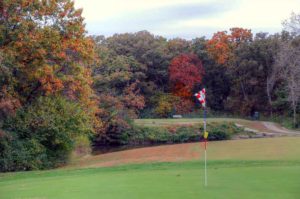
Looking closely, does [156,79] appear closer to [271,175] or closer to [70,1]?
[70,1]

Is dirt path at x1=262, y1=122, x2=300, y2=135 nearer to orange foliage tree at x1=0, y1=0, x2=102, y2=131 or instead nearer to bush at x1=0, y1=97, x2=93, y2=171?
bush at x1=0, y1=97, x2=93, y2=171

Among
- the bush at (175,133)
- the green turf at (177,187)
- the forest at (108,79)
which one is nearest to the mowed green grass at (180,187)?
the green turf at (177,187)

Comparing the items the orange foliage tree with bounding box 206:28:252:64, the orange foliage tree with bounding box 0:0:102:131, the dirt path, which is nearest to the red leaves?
the orange foliage tree with bounding box 206:28:252:64

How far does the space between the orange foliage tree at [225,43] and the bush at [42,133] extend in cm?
2962

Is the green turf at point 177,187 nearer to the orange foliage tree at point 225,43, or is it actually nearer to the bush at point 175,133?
the bush at point 175,133

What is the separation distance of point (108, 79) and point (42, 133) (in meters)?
17.5

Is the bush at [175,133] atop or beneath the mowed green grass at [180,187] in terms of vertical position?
beneath

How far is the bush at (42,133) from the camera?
938 inches

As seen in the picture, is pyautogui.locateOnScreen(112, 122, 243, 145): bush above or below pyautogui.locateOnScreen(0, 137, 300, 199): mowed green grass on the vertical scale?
below

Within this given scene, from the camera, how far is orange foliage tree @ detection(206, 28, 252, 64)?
53.8 meters

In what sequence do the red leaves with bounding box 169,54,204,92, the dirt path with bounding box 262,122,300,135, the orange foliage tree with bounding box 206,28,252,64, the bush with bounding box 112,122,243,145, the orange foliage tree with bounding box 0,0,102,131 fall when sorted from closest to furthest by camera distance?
the orange foliage tree with bounding box 0,0,102,131 < the bush with bounding box 112,122,243,145 < the dirt path with bounding box 262,122,300,135 < the red leaves with bounding box 169,54,204,92 < the orange foliage tree with bounding box 206,28,252,64

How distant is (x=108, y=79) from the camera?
42.3m

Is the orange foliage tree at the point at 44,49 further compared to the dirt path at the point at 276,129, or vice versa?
the dirt path at the point at 276,129

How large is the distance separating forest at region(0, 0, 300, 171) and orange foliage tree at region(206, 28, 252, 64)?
11 centimetres
